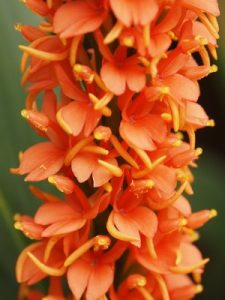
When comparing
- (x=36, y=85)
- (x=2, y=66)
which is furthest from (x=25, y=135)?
(x=36, y=85)

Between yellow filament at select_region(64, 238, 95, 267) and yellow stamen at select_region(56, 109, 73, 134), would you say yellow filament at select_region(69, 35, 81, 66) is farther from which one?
yellow filament at select_region(64, 238, 95, 267)

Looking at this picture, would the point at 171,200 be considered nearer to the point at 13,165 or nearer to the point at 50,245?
the point at 50,245

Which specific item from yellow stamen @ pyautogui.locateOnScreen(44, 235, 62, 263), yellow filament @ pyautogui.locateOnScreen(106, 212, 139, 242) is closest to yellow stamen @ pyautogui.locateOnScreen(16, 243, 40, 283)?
yellow stamen @ pyautogui.locateOnScreen(44, 235, 62, 263)

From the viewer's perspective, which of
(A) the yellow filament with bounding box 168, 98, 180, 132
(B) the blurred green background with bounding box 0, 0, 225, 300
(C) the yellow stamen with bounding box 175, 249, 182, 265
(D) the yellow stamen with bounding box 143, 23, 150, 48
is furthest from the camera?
(B) the blurred green background with bounding box 0, 0, 225, 300

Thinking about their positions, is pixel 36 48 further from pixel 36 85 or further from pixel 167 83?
pixel 167 83

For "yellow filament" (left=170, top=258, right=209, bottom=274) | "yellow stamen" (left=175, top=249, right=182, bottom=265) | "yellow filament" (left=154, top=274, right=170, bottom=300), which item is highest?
"yellow stamen" (left=175, top=249, right=182, bottom=265)

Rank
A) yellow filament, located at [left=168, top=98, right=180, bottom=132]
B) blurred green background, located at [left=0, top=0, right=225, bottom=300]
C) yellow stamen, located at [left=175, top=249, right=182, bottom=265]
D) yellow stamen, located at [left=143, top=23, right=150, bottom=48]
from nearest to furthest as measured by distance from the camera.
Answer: yellow stamen, located at [left=143, top=23, right=150, bottom=48], yellow filament, located at [left=168, top=98, right=180, bottom=132], yellow stamen, located at [left=175, top=249, right=182, bottom=265], blurred green background, located at [left=0, top=0, right=225, bottom=300]

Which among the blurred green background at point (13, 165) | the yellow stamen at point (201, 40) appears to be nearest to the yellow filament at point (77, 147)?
the yellow stamen at point (201, 40)
